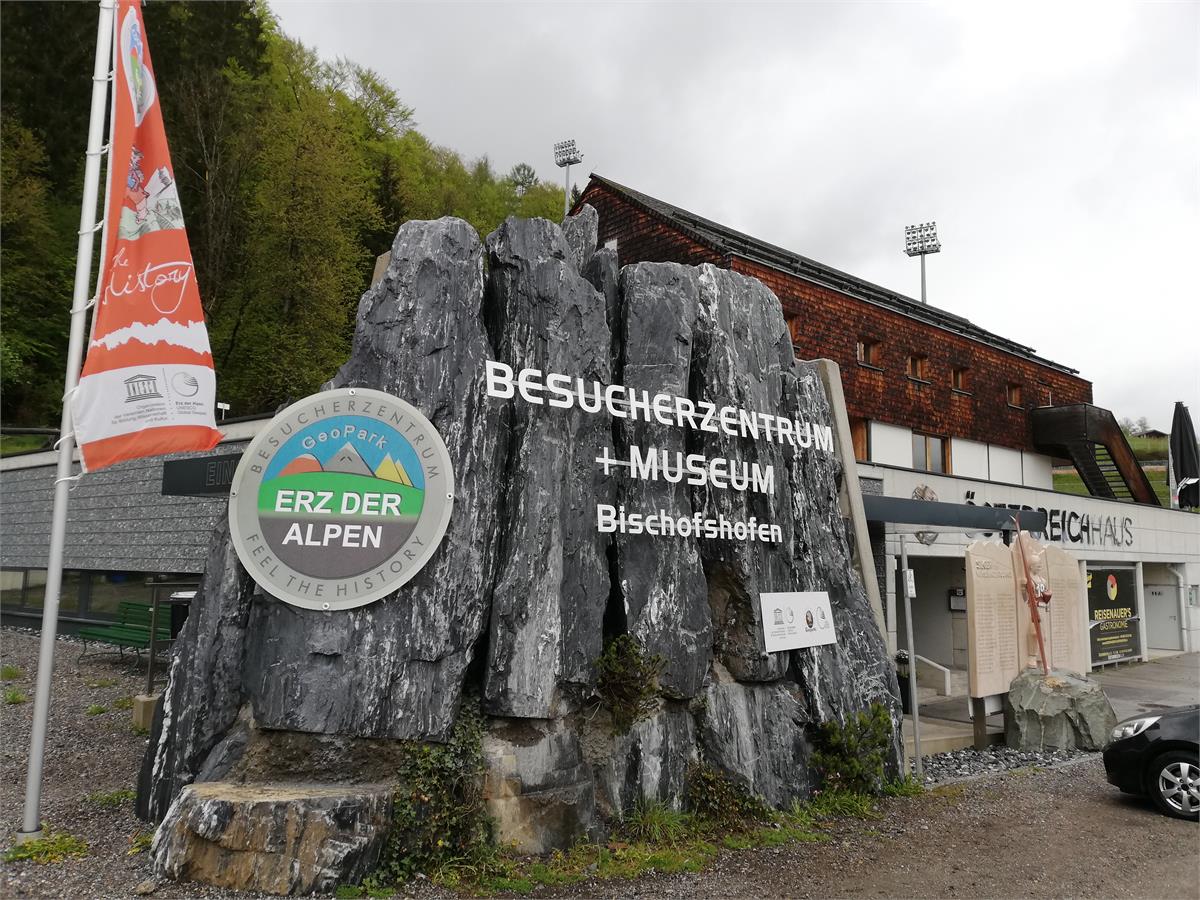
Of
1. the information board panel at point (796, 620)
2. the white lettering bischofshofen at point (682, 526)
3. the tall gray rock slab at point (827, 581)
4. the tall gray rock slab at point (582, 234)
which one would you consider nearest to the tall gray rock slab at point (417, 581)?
the white lettering bischofshofen at point (682, 526)

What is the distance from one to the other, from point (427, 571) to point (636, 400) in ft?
7.72

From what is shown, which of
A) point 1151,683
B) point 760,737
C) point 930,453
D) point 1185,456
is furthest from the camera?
point 1185,456

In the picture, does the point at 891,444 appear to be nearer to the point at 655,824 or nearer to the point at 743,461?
the point at 743,461

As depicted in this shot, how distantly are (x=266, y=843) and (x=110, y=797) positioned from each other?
2579 millimetres

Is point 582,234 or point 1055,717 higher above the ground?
point 582,234

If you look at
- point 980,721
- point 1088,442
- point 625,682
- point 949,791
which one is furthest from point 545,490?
point 1088,442

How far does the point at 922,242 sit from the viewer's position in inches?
1693

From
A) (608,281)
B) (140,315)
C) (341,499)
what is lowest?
(341,499)

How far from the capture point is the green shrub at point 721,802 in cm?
707

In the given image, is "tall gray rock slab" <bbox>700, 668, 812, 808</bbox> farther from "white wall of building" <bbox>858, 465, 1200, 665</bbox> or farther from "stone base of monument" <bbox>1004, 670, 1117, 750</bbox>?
"stone base of monument" <bbox>1004, 670, 1117, 750</bbox>

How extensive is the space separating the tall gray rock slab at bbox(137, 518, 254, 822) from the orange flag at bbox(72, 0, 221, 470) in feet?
3.63

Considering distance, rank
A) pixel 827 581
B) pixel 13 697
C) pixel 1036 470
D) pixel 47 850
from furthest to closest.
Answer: pixel 1036 470 < pixel 13 697 < pixel 827 581 < pixel 47 850

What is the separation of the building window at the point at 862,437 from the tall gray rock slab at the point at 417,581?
14.1m

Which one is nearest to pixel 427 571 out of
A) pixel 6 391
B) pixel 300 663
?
pixel 300 663
